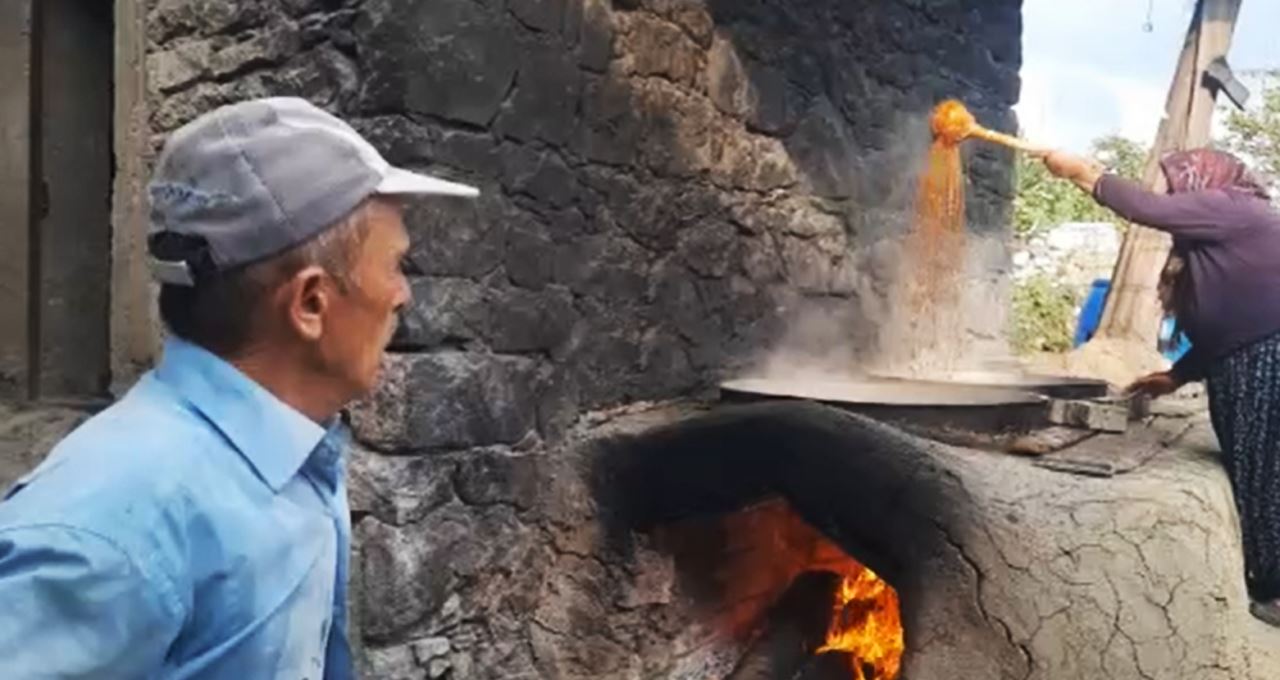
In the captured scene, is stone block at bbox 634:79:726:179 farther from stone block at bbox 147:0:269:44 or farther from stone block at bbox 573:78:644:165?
stone block at bbox 147:0:269:44

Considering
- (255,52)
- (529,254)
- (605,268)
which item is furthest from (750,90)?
(255,52)

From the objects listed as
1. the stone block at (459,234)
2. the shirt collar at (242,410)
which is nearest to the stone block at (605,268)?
the stone block at (459,234)

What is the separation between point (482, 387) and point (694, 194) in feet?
3.41

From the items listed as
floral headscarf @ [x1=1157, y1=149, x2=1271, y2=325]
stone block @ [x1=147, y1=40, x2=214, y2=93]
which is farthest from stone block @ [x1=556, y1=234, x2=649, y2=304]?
floral headscarf @ [x1=1157, y1=149, x2=1271, y2=325]

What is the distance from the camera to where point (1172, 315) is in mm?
3686

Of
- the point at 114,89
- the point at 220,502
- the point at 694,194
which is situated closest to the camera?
the point at 220,502

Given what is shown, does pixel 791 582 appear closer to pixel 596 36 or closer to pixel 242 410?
pixel 596 36

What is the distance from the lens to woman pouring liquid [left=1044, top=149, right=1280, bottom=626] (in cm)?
341

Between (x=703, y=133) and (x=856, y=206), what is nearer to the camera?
(x=703, y=133)

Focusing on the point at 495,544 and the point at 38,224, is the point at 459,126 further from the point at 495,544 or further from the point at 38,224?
the point at 38,224

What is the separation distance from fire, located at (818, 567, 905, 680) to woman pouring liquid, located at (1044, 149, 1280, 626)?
0.99 meters

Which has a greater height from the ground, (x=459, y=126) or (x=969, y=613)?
(x=459, y=126)

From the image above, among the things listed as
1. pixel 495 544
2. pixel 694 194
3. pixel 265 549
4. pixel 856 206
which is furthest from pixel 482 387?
pixel 856 206

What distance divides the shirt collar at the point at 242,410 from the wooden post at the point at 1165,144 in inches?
195
